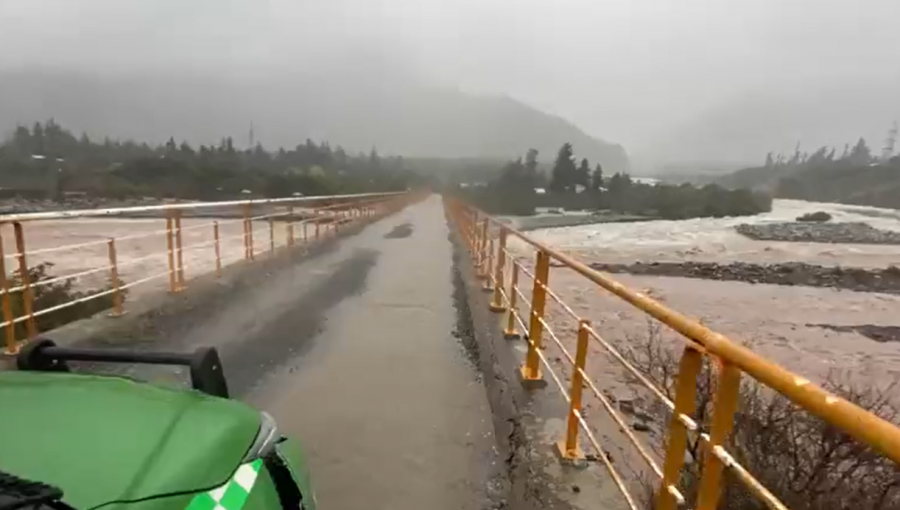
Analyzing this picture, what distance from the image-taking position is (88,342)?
5.42m

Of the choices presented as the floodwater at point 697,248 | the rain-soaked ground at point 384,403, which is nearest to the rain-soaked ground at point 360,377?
the rain-soaked ground at point 384,403

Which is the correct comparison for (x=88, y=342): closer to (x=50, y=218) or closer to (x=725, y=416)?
(x=50, y=218)

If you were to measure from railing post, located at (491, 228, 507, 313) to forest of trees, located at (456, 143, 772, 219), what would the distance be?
69.3 m

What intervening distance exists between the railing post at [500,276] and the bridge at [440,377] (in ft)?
0.08

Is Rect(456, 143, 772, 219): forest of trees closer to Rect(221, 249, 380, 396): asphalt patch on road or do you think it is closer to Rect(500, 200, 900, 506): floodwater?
Rect(500, 200, 900, 506): floodwater

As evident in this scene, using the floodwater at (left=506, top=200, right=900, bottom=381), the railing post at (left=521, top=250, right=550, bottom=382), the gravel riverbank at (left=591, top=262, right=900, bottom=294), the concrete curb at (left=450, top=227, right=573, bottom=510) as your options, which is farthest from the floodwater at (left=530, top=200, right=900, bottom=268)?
the railing post at (left=521, top=250, right=550, bottom=382)

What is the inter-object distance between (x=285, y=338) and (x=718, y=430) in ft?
16.2

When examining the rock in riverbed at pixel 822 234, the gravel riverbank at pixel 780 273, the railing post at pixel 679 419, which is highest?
the railing post at pixel 679 419

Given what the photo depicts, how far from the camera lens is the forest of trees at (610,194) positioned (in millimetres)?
87312

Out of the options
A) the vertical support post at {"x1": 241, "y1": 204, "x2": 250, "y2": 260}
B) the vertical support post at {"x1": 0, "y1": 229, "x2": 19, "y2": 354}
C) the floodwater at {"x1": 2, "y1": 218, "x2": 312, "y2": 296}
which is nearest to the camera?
the vertical support post at {"x1": 0, "y1": 229, "x2": 19, "y2": 354}

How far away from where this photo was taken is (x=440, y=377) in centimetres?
512

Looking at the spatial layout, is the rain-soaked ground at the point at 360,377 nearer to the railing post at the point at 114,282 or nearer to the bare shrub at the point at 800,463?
the railing post at the point at 114,282

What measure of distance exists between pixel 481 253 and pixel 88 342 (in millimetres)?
6130

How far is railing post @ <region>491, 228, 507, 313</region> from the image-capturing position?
694cm
